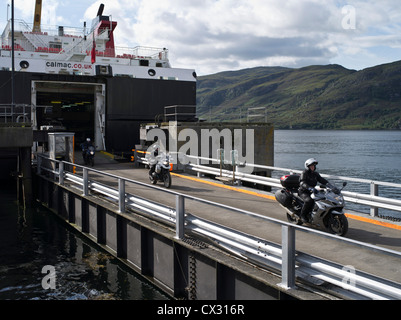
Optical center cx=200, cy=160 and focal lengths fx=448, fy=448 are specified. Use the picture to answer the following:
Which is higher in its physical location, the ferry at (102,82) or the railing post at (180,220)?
the ferry at (102,82)

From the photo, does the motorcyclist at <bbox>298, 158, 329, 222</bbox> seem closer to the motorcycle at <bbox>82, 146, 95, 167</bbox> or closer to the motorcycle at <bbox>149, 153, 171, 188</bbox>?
the motorcycle at <bbox>149, 153, 171, 188</bbox>

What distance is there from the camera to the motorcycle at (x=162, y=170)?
53.8ft

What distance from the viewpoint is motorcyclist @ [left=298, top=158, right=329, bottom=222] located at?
9.32m

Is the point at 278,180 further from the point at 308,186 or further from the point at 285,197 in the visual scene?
the point at 308,186

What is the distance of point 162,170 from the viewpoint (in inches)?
652

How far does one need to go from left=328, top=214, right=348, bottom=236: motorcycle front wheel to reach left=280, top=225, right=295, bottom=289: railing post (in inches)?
117

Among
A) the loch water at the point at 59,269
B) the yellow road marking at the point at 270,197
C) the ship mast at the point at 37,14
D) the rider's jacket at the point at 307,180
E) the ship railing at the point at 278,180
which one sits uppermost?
the ship mast at the point at 37,14

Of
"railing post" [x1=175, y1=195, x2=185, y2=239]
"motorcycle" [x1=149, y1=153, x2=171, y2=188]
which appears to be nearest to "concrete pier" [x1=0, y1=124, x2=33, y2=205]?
"motorcycle" [x1=149, y1=153, x2=171, y2=188]

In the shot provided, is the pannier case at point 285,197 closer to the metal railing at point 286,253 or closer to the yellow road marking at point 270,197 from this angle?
the metal railing at point 286,253

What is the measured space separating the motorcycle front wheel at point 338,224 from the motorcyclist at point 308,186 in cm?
49

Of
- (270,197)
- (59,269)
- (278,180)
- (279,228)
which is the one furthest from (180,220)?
(278,180)

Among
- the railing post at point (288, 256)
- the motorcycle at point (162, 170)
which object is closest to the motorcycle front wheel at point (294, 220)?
the railing post at point (288, 256)

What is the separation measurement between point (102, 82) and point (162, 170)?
16715 millimetres
